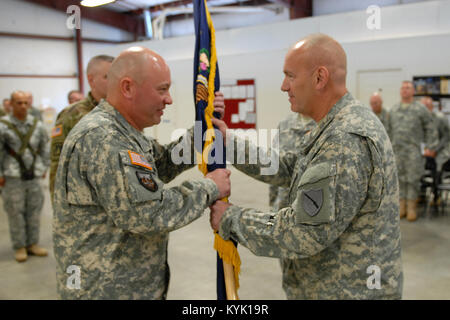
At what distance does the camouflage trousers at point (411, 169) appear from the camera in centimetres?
594

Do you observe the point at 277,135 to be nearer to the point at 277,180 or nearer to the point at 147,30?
→ the point at 277,180

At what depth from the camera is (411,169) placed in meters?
5.95

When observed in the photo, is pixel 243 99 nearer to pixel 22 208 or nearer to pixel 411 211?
pixel 411 211

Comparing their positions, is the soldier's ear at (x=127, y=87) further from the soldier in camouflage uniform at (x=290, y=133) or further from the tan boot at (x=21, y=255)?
the tan boot at (x=21, y=255)

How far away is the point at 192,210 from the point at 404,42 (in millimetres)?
7104

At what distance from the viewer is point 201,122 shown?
6.60 ft

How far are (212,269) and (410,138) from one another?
3590 mm

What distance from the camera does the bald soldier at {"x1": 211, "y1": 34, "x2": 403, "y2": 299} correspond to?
153 centimetres

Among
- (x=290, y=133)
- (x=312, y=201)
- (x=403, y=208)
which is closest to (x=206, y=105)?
(x=312, y=201)

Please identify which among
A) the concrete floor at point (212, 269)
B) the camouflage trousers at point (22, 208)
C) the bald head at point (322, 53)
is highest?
the bald head at point (322, 53)

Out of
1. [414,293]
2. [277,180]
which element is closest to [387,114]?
[414,293]

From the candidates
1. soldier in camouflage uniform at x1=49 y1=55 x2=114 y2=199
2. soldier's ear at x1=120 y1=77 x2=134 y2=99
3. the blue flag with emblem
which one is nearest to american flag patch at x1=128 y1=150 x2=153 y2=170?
soldier's ear at x1=120 y1=77 x2=134 y2=99

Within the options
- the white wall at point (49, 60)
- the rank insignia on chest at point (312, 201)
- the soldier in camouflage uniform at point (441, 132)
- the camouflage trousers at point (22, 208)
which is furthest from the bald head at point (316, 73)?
the white wall at point (49, 60)

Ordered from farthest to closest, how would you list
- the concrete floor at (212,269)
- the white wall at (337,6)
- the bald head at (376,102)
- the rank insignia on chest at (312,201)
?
the white wall at (337,6) → the bald head at (376,102) → the concrete floor at (212,269) → the rank insignia on chest at (312,201)
